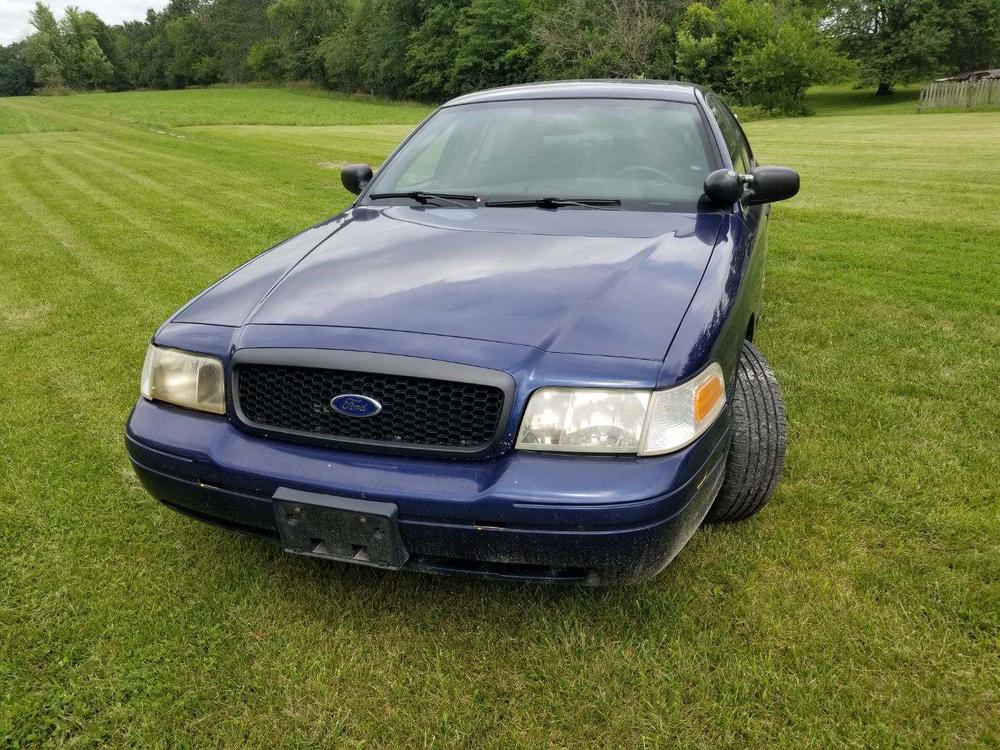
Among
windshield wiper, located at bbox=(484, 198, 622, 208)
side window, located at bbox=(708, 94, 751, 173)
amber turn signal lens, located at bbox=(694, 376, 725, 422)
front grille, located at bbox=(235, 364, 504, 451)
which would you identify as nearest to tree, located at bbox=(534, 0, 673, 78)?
side window, located at bbox=(708, 94, 751, 173)

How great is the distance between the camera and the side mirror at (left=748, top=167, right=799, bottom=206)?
2736mm

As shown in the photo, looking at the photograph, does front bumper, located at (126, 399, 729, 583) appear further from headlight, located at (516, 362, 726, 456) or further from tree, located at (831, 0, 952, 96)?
tree, located at (831, 0, 952, 96)

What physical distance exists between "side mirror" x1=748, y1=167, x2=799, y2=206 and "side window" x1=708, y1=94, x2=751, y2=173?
0.98 feet

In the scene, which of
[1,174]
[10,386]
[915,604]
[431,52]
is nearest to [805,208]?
[915,604]

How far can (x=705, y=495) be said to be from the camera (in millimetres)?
1881

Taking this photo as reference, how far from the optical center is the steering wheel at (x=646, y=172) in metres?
2.79

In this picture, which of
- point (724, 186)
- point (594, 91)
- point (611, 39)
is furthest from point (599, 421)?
point (611, 39)

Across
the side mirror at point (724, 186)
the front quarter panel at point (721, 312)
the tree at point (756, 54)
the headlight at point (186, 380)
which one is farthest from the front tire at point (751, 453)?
the tree at point (756, 54)

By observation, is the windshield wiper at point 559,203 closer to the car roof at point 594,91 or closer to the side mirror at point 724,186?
the side mirror at point 724,186

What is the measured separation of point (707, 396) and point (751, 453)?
1.98 ft

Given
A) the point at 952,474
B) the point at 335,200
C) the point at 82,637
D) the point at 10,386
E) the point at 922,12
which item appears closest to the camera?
the point at 82,637

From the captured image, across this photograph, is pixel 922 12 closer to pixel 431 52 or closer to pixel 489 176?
pixel 431 52

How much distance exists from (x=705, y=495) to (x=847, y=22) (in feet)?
161

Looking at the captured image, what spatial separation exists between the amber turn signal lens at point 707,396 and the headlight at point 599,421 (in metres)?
0.09
